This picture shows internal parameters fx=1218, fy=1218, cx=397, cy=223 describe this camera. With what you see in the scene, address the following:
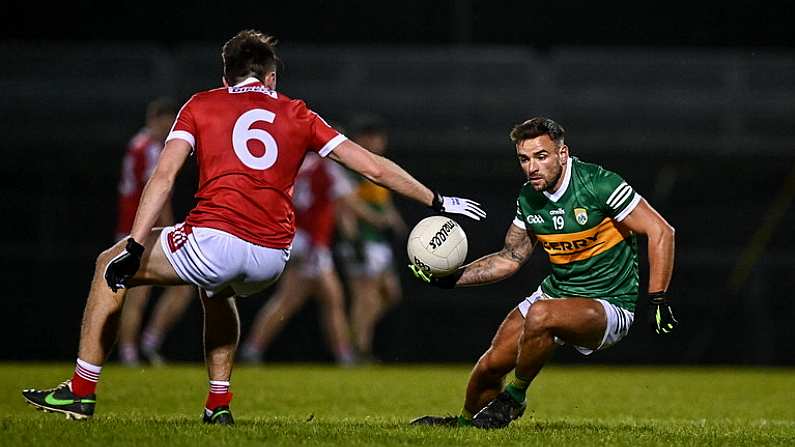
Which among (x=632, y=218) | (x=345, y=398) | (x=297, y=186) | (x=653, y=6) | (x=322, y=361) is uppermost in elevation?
(x=653, y=6)

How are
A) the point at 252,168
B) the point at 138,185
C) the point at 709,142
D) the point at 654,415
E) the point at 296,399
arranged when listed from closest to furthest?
the point at 252,168 → the point at 654,415 → the point at 296,399 → the point at 138,185 → the point at 709,142

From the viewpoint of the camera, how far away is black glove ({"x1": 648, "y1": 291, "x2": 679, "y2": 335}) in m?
5.90

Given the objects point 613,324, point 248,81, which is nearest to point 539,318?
point 613,324

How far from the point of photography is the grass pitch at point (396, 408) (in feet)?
17.8

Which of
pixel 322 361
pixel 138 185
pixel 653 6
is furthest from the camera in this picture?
pixel 653 6

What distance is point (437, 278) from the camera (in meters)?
6.20

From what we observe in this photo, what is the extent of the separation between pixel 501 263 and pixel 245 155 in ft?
5.05

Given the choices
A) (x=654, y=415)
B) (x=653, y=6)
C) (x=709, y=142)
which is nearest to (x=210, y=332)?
(x=654, y=415)

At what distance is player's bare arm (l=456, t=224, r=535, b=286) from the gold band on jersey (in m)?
0.15

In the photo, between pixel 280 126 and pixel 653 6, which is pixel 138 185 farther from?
pixel 653 6

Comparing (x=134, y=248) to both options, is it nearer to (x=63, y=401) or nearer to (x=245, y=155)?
(x=245, y=155)

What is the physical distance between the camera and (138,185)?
37.6 ft

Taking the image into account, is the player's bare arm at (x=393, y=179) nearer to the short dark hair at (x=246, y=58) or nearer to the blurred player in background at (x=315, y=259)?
the short dark hair at (x=246, y=58)

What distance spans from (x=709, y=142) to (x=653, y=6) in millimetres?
4591
